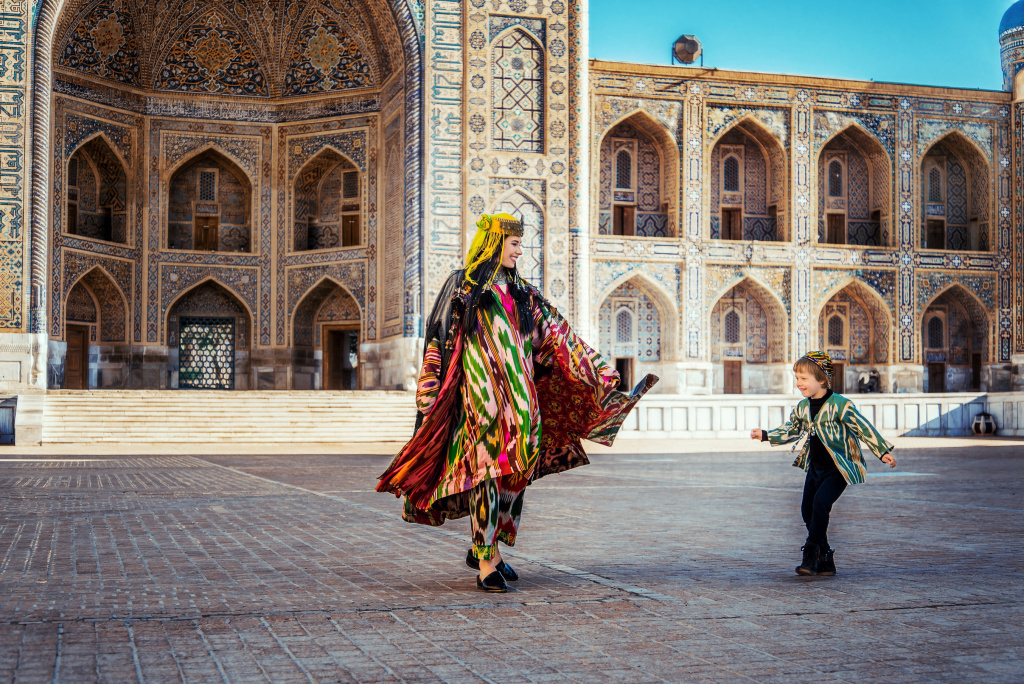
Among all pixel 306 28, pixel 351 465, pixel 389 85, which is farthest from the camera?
pixel 306 28

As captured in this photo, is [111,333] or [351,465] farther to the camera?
[111,333]

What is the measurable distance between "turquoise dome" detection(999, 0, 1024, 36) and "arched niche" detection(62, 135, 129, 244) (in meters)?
21.6

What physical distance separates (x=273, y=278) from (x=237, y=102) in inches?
158

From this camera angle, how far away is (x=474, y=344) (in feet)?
12.9

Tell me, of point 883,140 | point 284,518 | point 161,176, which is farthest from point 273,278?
point 284,518

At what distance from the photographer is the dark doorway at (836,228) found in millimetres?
26156

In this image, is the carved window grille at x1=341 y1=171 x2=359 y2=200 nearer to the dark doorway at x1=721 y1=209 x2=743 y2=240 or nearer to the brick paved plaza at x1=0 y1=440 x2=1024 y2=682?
the dark doorway at x1=721 y1=209 x2=743 y2=240

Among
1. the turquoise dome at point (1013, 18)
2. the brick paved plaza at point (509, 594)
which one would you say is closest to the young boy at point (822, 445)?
the brick paved plaza at point (509, 594)

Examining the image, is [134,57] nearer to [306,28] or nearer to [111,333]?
[306,28]

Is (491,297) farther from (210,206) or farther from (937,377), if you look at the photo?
(937,377)

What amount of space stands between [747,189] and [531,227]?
8140 millimetres

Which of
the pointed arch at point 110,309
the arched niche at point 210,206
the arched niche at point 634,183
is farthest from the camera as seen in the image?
the arched niche at point 634,183

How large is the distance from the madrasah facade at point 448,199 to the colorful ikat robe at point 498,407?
15.3 m

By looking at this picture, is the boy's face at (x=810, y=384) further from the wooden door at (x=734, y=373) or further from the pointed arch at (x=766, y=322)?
the wooden door at (x=734, y=373)
